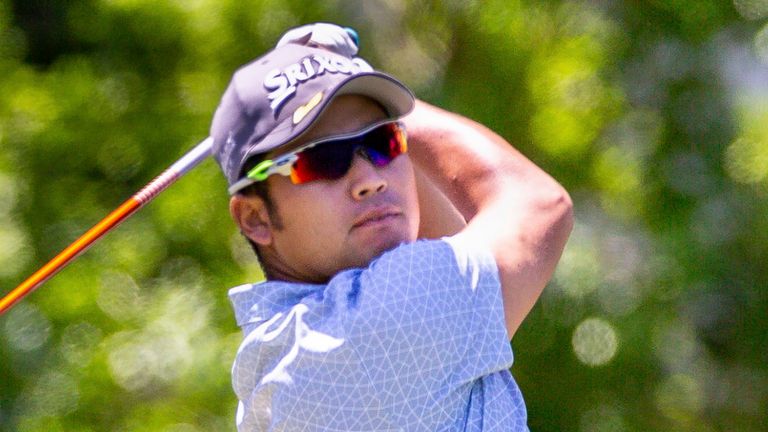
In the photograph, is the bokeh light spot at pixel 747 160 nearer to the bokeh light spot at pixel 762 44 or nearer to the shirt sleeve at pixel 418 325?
the bokeh light spot at pixel 762 44

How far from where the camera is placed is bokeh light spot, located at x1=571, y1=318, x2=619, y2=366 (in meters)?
3.55

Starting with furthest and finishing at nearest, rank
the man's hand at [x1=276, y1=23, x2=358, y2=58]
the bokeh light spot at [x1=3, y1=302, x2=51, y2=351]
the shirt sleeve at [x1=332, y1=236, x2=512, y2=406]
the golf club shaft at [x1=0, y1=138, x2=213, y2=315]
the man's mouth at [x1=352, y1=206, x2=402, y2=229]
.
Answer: the bokeh light spot at [x1=3, y1=302, x2=51, y2=351] → the golf club shaft at [x1=0, y1=138, x2=213, y2=315] → the man's hand at [x1=276, y1=23, x2=358, y2=58] → the man's mouth at [x1=352, y1=206, x2=402, y2=229] → the shirt sleeve at [x1=332, y1=236, x2=512, y2=406]

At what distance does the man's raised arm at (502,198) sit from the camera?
203cm

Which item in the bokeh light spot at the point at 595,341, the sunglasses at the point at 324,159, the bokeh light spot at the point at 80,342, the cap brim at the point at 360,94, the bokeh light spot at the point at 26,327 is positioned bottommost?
the bokeh light spot at the point at 595,341

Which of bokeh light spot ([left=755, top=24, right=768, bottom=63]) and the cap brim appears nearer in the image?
the cap brim

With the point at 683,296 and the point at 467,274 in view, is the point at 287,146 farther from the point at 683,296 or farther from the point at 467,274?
the point at 683,296

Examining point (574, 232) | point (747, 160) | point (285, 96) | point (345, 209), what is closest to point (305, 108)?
point (285, 96)

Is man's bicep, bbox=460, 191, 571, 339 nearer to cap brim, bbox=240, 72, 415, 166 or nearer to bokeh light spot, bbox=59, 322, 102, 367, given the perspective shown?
cap brim, bbox=240, 72, 415, 166

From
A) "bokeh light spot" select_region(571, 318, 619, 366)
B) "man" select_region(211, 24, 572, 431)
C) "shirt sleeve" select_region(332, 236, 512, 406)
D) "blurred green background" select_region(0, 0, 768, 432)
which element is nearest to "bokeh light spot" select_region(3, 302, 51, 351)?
"blurred green background" select_region(0, 0, 768, 432)

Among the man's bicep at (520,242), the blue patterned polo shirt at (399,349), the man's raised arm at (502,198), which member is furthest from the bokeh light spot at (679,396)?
the blue patterned polo shirt at (399,349)

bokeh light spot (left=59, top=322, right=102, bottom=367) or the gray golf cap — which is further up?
the gray golf cap

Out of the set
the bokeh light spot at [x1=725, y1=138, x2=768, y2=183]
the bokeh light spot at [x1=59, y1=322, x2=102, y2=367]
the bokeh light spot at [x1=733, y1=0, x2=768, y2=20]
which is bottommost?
the bokeh light spot at [x1=59, y1=322, x2=102, y2=367]

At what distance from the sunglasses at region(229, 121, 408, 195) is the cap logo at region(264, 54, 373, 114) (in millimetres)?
72

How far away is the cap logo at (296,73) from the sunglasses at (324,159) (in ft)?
0.24
